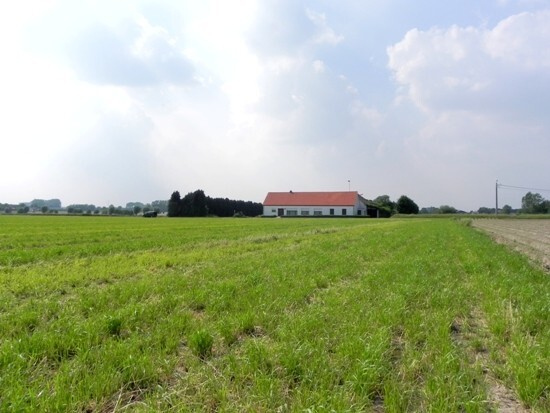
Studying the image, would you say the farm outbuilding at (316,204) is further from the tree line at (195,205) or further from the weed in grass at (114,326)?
the weed in grass at (114,326)

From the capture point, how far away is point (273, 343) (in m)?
5.38

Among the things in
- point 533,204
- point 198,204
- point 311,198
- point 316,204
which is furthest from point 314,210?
point 533,204

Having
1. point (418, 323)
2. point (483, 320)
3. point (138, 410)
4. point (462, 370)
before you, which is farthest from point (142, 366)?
point (483, 320)

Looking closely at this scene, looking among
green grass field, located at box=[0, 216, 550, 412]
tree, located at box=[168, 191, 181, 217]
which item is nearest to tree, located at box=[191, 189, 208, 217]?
tree, located at box=[168, 191, 181, 217]

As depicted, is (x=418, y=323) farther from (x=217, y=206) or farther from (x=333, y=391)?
(x=217, y=206)

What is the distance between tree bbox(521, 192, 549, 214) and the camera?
14562cm

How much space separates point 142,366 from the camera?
14.2 ft

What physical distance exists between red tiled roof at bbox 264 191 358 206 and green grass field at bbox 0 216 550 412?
101 m

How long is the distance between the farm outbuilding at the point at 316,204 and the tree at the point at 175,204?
2522cm

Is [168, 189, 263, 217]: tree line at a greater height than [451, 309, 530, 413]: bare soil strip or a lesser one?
greater

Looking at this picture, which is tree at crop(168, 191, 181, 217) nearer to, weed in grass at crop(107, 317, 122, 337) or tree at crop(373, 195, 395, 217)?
tree at crop(373, 195, 395, 217)

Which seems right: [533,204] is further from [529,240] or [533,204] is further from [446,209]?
[529,240]

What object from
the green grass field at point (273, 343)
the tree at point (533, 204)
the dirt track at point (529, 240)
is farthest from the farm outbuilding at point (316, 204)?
the green grass field at point (273, 343)

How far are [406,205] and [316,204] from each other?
39.7 metres
